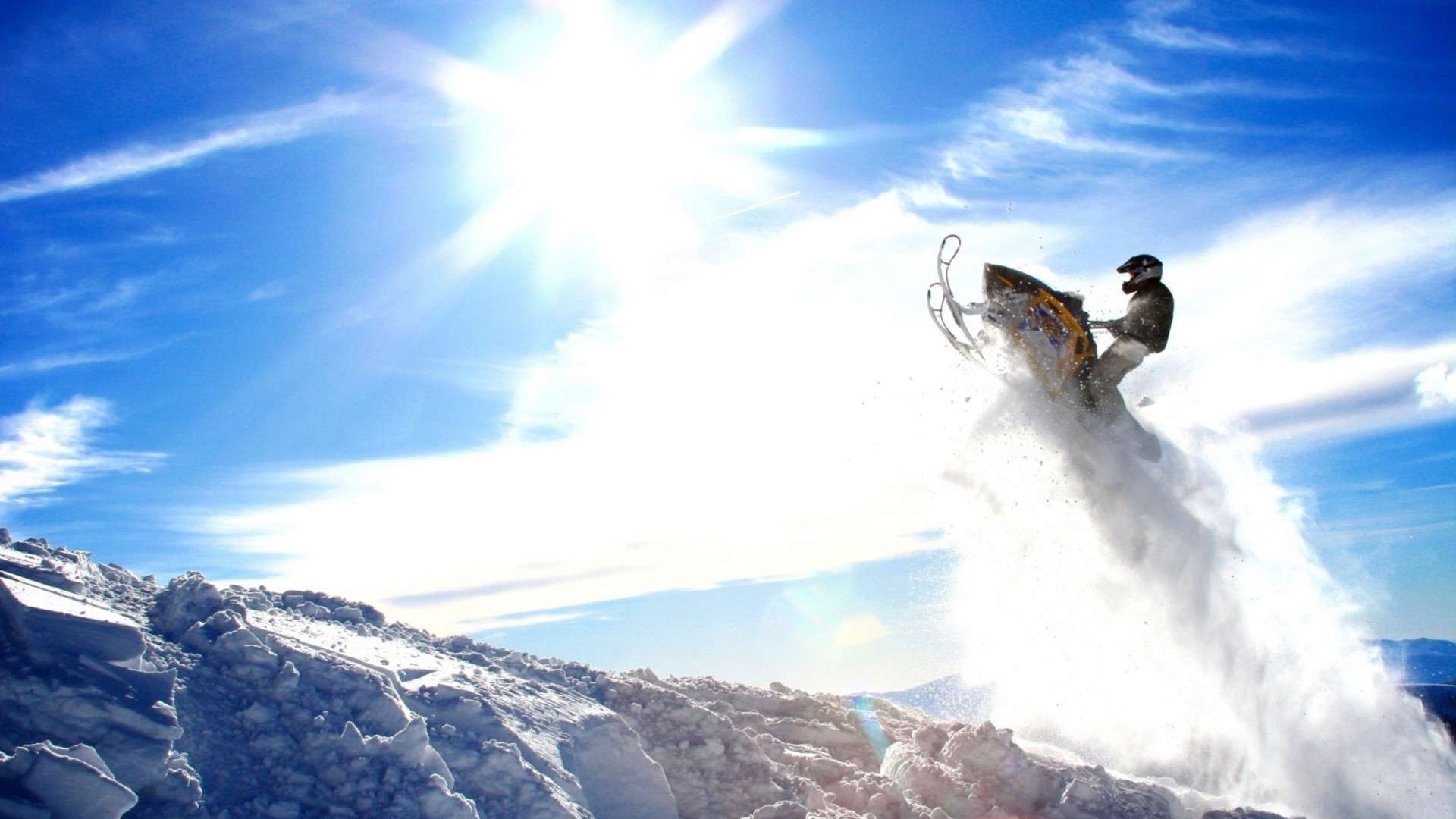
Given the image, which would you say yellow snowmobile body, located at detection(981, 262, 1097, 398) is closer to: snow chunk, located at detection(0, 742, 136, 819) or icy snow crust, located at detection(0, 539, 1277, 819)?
icy snow crust, located at detection(0, 539, 1277, 819)

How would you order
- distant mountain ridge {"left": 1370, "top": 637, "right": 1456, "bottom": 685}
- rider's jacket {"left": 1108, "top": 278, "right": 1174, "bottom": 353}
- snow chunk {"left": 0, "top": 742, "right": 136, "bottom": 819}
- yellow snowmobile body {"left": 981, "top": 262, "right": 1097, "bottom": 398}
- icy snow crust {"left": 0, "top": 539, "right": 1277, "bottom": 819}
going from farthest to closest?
distant mountain ridge {"left": 1370, "top": 637, "right": 1456, "bottom": 685}, yellow snowmobile body {"left": 981, "top": 262, "right": 1097, "bottom": 398}, rider's jacket {"left": 1108, "top": 278, "right": 1174, "bottom": 353}, icy snow crust {"left": 0, "top": 539, "right": 1277, "bottom": 819}, snow chunk {"left": 0, "top": 742, "right": 136, "bottom": 819}

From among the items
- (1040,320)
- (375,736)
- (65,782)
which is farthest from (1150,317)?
(65,782)

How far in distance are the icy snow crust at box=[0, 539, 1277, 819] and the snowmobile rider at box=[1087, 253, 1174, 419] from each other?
382 inches

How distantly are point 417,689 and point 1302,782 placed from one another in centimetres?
2053

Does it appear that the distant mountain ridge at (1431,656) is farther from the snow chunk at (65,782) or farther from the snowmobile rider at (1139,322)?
the snow chunk at (65,782)

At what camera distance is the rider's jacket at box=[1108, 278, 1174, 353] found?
64.6 ft

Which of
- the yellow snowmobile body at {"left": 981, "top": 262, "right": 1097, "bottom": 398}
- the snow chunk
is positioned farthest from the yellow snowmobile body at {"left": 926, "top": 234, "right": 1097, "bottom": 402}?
the snow chunk

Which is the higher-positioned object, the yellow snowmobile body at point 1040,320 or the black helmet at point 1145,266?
the black helmet at point 1145,266

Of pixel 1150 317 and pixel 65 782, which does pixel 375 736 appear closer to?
pixel 65 782

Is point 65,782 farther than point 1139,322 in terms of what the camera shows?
No

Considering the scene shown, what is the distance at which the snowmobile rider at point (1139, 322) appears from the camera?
1970 centimetres

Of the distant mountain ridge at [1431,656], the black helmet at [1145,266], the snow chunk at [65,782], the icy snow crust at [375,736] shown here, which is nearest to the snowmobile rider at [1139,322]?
the black helmet at [1145,266]

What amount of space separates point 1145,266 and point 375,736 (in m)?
19.3

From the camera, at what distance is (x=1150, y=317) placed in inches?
774
